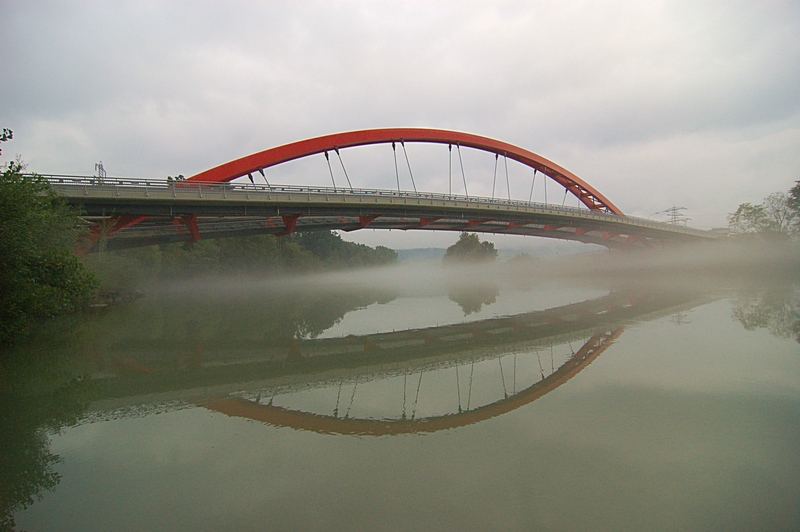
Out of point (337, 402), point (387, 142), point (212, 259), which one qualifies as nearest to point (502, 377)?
point (337, 402)

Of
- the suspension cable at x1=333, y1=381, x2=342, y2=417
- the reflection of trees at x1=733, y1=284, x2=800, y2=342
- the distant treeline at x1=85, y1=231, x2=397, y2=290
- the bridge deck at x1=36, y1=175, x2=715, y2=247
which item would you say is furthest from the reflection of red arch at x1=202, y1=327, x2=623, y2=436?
the distant treeline at x1=85, y1=231, x2=397, y2=290

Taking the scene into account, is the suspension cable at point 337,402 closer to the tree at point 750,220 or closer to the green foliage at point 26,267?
the green foliage at point 26,267

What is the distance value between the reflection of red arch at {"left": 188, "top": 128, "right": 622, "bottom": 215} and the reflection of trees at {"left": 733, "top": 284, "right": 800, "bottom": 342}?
23477 mm

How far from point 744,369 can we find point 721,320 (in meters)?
6.63

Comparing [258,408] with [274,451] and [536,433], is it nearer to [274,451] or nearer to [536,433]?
[274,451]

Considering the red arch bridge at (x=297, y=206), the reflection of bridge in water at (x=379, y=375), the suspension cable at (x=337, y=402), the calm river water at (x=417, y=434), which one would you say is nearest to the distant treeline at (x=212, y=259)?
the red arch bridge at (x=297, y=206)

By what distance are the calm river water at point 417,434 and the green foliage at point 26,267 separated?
1.30 meters

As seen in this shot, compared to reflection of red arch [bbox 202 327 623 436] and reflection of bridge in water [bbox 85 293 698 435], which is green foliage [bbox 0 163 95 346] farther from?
reflection of red arch [bbox 202 327 623 436]

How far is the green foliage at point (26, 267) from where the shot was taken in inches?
393

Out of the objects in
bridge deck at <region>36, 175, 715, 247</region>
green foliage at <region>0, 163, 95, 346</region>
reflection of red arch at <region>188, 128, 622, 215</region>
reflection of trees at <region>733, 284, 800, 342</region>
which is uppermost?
reflection of red arch at <region>188, 128, 622, 215</region>

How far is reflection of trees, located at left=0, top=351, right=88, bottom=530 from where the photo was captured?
13.8 ft

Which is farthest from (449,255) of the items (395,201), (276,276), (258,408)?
(258,408)

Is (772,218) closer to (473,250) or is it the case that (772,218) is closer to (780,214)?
(780,214)

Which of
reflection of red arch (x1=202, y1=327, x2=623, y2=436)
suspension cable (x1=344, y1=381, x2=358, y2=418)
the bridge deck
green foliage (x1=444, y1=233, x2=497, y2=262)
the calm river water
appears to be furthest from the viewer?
green foliage (x1=444, y1=233, x2=497, y2=262)
